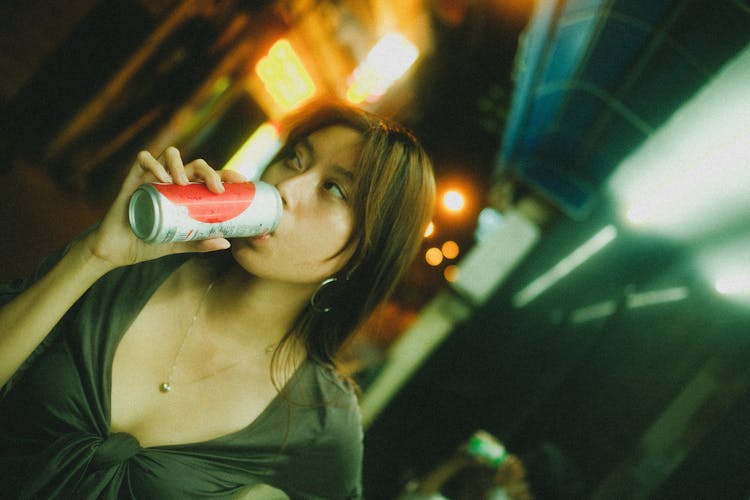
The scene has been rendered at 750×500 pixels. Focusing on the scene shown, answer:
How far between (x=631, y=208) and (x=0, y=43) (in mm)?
5789

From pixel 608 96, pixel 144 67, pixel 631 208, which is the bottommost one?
pixel 144 67

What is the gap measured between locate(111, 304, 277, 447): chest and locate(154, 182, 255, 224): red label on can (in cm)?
61

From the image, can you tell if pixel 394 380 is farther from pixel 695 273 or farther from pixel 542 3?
pixel 542 3

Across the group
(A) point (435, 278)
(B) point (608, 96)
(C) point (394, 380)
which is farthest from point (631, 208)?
(A) point (435, 278)

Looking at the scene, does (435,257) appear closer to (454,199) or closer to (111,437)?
(454,199)

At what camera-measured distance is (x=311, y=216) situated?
49.7 inches

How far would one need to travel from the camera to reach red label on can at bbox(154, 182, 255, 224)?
0.95 m

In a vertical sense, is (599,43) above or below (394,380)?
above

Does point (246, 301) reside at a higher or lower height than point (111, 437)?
higher

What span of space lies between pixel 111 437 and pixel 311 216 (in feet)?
2.83

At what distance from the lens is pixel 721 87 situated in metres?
1.91

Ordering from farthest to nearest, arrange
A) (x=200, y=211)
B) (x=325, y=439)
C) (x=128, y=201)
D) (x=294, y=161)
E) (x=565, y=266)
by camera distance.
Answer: (x=565, y=266) → (x=325, y=439) → (x=294, y=161) → (x=128, y=201) → (x=200, y=211)

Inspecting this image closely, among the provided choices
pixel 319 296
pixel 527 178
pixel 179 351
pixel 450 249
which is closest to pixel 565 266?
pixel 527 178

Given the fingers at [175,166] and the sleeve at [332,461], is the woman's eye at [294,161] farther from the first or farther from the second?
the sleeve at [332,461]
